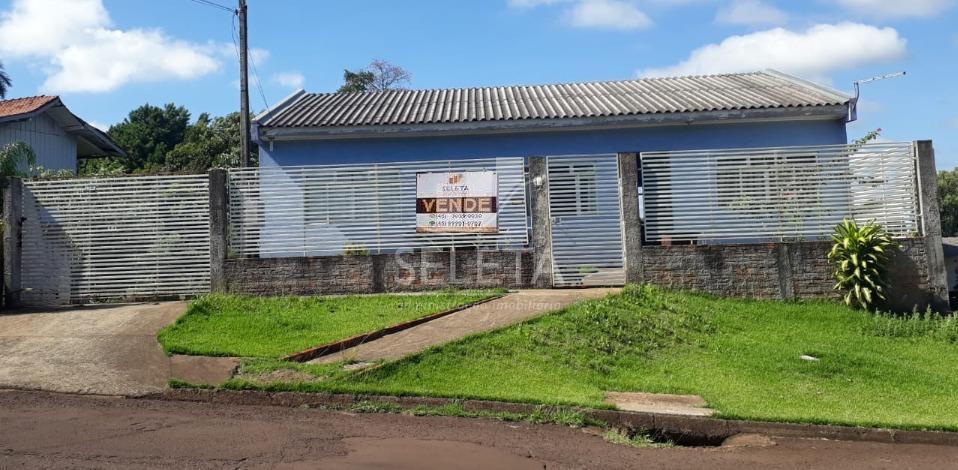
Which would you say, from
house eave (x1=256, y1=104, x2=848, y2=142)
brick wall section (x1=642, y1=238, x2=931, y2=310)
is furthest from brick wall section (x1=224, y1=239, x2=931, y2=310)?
house eave (x1=256, y1=104, x2=848, y2=142)

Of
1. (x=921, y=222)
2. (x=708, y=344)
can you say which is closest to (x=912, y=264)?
(x=921, y=222)

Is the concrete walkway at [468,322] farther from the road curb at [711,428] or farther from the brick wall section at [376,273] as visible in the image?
the road curb at [711,428]

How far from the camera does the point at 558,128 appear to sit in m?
14.0

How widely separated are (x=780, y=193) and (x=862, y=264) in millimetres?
1584

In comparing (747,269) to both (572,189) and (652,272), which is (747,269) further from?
(572,189)

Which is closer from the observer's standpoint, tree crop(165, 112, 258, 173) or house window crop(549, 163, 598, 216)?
house window crop(549, 163, 598, 216)

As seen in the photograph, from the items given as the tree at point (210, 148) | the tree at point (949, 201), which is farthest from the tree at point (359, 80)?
the tree at point (949, 201)

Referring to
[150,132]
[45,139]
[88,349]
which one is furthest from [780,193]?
[150,132]

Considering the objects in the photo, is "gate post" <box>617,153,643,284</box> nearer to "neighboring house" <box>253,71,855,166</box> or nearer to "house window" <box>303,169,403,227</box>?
"neighboring house" <box>253,71,855,166</box>

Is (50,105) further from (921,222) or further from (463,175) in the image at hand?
(921,222)

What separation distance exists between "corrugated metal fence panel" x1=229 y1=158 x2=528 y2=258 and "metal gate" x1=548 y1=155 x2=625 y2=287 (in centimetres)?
53

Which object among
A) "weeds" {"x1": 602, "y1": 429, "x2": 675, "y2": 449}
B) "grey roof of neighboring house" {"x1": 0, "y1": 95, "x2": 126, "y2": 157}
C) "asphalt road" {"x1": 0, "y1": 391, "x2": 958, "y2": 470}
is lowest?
"weeds" {"x1": 602, "y1": 429, "x2": 675, "y2": 449}

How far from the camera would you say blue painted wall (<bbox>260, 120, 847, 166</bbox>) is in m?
14.1

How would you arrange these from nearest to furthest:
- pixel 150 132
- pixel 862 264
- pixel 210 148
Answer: pixel 862 264 → pixel 210 148 → pixel 150 132
